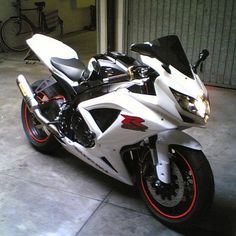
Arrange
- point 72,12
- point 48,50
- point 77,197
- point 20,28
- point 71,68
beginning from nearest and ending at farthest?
point 77,197 < point 71,68 < point 48,50 < point 20,28 < point 72,12

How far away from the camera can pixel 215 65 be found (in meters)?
5.42

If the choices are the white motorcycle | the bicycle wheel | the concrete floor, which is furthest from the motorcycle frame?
the bicycle wheel

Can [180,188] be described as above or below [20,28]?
above

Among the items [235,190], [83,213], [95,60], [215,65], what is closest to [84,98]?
[95,60]

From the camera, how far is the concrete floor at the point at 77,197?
2500mm

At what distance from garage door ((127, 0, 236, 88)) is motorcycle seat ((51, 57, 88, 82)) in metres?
2.76

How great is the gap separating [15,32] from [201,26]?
4.12m

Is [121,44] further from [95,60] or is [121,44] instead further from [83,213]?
[83,213]

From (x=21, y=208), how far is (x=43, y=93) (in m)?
1.07

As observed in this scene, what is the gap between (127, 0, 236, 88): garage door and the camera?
17.1 ft

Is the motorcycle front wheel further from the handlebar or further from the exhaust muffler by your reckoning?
the exhaust muffler

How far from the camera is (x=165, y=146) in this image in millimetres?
2373

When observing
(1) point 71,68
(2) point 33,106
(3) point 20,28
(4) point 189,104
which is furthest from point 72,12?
(4) point 189,104

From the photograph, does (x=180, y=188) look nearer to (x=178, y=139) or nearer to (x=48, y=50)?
(x=178, y=139)
